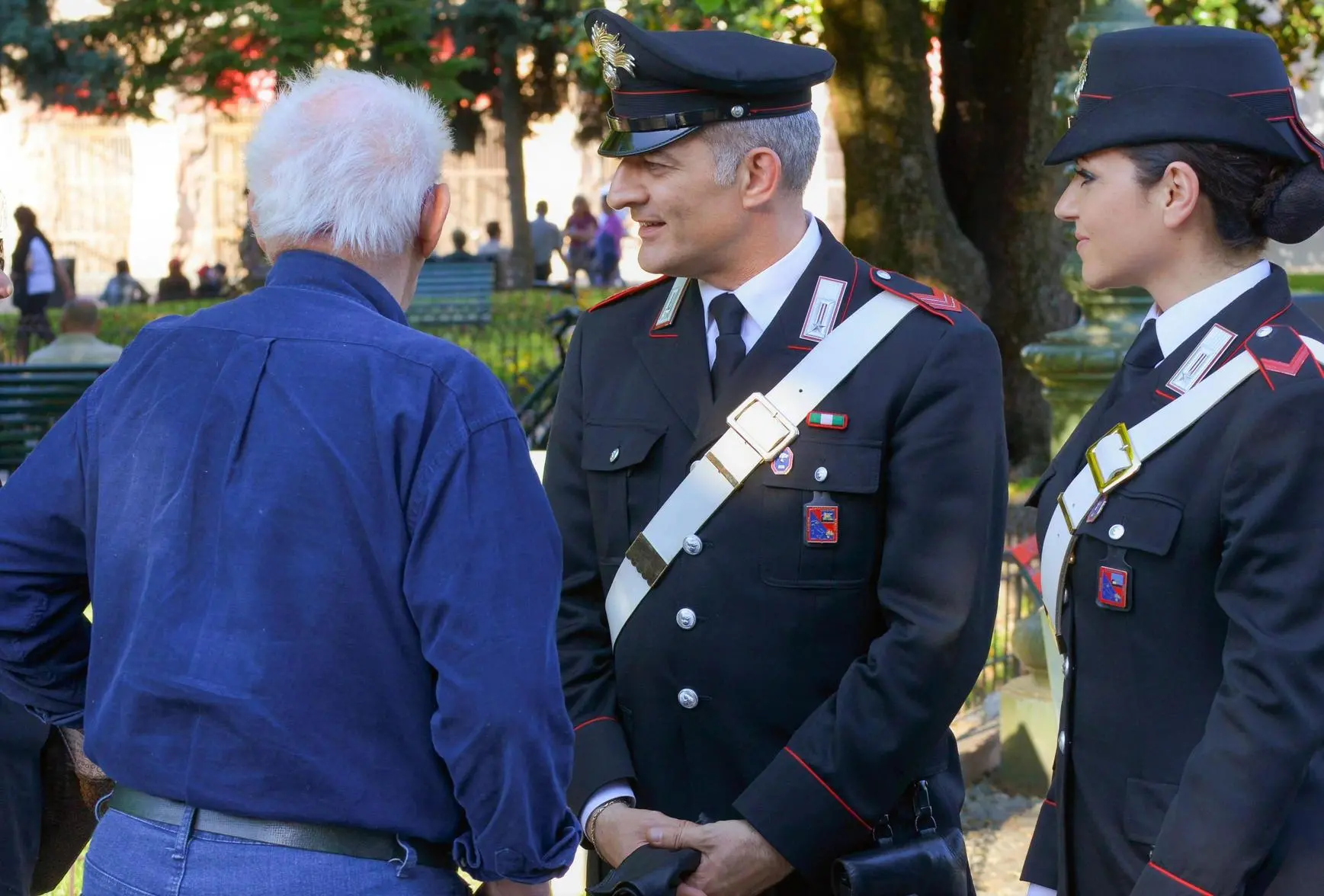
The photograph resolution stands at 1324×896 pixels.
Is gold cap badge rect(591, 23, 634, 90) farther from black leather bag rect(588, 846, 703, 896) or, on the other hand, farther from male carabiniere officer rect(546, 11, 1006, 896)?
black leather bag rect(588, 846, 703, 896)

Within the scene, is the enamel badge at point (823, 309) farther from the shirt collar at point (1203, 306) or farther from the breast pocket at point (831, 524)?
the shirt collar at point (1203, 306)

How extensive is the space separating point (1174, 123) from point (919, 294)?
0.59 meters

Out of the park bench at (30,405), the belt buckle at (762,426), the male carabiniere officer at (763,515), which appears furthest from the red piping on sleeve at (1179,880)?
the park bench at (30,405)

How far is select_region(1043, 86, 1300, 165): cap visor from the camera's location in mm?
2447

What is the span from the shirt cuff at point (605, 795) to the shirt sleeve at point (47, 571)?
863mm

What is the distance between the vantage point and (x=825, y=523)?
2.79 metres

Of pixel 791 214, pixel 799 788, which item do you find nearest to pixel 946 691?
pixel 799 788

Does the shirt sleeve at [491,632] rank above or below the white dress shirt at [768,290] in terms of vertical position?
below

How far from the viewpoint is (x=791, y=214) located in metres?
2.99

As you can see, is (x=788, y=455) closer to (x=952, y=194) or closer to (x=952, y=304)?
(x=952, y=304)

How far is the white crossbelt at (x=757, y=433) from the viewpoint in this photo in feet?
9.33

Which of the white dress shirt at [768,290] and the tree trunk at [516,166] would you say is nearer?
the white dress shirt at [768,290]

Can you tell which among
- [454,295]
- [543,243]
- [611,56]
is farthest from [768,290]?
[543,243]

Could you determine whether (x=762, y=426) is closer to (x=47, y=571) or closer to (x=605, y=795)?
(x=605, y=795)
